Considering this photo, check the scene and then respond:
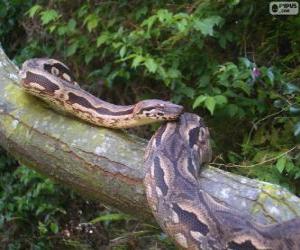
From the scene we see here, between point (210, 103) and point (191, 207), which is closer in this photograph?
point (191, 207)

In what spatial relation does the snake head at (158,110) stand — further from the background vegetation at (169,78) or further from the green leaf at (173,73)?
the green leaf at (173,73)

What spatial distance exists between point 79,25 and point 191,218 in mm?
4238

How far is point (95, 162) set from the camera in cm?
365

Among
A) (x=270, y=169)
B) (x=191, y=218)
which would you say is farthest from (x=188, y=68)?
(x=191, y=218)

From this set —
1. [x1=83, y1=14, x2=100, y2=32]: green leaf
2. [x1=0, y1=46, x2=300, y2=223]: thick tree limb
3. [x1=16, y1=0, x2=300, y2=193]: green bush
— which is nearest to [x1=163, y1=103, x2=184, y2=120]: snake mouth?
[x1=0, y1=46, x2=300, y2=223]: thick tree limb

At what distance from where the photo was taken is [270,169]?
4.81 m

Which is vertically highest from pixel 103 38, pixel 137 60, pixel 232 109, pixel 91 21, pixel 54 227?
pixel 91 21

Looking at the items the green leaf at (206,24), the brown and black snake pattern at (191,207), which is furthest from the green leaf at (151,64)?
the brown and black snake pattern at (191,207)

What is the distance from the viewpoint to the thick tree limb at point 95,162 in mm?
3240

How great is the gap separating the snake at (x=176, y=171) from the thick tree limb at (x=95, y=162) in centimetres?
10

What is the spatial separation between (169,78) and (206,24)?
701 mm

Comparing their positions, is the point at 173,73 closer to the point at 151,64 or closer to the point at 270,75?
the point at 151,64

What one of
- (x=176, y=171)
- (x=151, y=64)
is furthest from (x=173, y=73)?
(x=176, y=171)

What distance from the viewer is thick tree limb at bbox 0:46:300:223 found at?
3.24 meters
